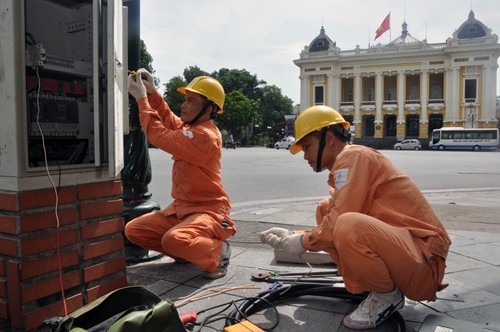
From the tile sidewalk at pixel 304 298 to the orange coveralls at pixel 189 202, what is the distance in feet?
0.75

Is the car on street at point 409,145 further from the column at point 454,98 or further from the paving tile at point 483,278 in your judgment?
the paving tile at point 483,278

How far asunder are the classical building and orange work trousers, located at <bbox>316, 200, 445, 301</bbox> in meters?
54.2

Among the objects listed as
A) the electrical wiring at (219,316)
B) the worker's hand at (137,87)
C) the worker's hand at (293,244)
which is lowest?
the electrical wiring at (219,316)

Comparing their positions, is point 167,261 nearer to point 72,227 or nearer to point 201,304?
point 201,304

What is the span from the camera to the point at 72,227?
8.18ft

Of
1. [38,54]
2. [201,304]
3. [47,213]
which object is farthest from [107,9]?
[201,304]

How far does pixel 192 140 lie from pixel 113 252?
44.1 inches

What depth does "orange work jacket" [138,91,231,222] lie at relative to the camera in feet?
11.2

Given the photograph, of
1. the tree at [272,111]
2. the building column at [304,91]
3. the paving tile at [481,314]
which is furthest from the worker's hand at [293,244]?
the tree at [272,111]

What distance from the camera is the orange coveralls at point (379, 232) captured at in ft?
8.07

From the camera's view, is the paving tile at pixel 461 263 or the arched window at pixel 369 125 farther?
the arched window at pixel 369 125

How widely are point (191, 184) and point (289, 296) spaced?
1224 millimetres

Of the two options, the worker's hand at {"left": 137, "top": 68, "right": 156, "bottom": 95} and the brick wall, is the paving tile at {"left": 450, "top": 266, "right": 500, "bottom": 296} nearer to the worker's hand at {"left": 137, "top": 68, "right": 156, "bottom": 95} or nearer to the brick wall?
the brick wall

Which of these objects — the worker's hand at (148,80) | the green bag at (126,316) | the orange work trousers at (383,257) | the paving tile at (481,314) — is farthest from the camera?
the worker's hand at (148,80)
